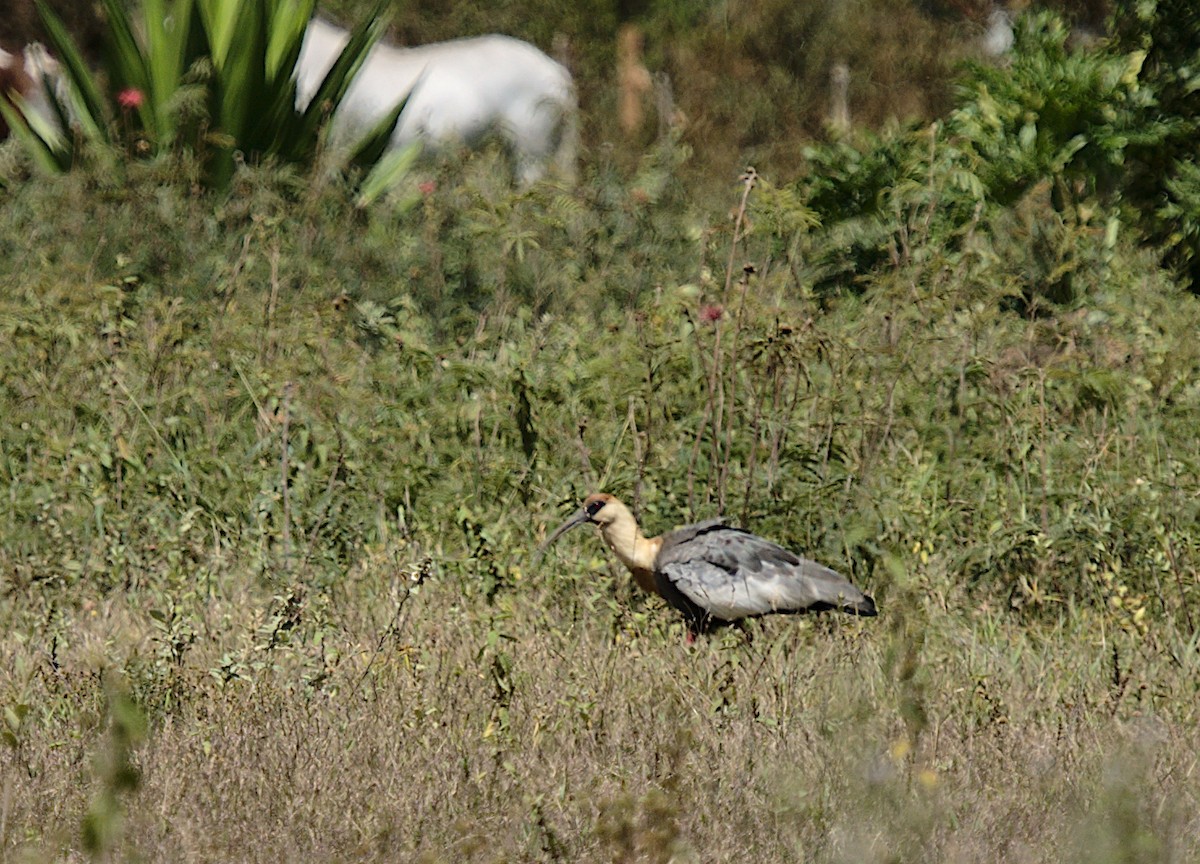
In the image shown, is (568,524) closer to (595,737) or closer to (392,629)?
(392,629)

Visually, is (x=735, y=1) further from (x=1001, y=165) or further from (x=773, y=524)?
(x=773, y=524)

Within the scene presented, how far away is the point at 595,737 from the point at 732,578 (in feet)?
3.03

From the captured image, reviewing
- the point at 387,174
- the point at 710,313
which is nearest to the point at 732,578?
the point at 710,313

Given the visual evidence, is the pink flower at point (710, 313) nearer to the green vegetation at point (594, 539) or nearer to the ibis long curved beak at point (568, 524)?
the green vegetation at point (594, 539)

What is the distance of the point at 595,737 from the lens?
3.78m

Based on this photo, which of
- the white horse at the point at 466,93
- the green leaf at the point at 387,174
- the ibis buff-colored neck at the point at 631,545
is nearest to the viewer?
the ibis buff-colored neck at the point at 631,545

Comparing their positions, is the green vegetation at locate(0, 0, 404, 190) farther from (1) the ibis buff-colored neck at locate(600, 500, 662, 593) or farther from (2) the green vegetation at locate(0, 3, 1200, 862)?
(1) the ibis buff-colored neck at locate(600, 500, 662, 593)

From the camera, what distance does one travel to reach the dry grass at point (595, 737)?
124 inches

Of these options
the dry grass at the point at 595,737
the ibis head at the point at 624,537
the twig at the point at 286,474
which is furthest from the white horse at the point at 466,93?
the dry grass at the point at 595,737

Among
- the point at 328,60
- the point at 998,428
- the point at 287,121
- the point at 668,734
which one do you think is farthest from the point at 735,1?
the point at 668,734

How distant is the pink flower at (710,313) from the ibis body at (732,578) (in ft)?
2.99

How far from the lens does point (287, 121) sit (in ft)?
30.1

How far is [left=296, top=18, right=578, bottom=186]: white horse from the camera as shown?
41.5ft

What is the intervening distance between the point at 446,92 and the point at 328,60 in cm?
120
